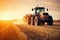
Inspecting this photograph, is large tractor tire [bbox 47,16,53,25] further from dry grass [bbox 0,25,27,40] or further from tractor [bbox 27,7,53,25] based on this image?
dry grass [bbox 0,25,27,40]

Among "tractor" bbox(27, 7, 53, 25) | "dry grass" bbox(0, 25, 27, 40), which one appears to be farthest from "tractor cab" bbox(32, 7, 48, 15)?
"dry grass" bbox(0, 25, 27, 40)

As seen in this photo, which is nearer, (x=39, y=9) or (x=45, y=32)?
(x=45, y=32)

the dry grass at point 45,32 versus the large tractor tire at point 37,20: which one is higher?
the large tractor tire at point 37,20

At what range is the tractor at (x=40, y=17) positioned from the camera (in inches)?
108

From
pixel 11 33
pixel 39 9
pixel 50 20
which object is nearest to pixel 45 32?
pixel 50 20

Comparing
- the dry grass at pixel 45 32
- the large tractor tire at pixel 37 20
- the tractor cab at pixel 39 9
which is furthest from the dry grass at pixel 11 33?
the tractor cab at pixel 39 9

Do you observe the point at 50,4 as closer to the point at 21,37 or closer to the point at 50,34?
the point at 50,34

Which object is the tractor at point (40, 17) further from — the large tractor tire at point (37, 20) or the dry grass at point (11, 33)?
the dry grass at point (11, 33)

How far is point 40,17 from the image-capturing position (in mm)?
2844

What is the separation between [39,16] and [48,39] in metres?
0.36

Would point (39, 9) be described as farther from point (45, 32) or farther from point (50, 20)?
point (45, 32)

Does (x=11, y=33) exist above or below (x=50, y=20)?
below

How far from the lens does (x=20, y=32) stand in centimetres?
266

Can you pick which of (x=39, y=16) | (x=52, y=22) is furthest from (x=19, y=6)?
(x=52, y=22)
